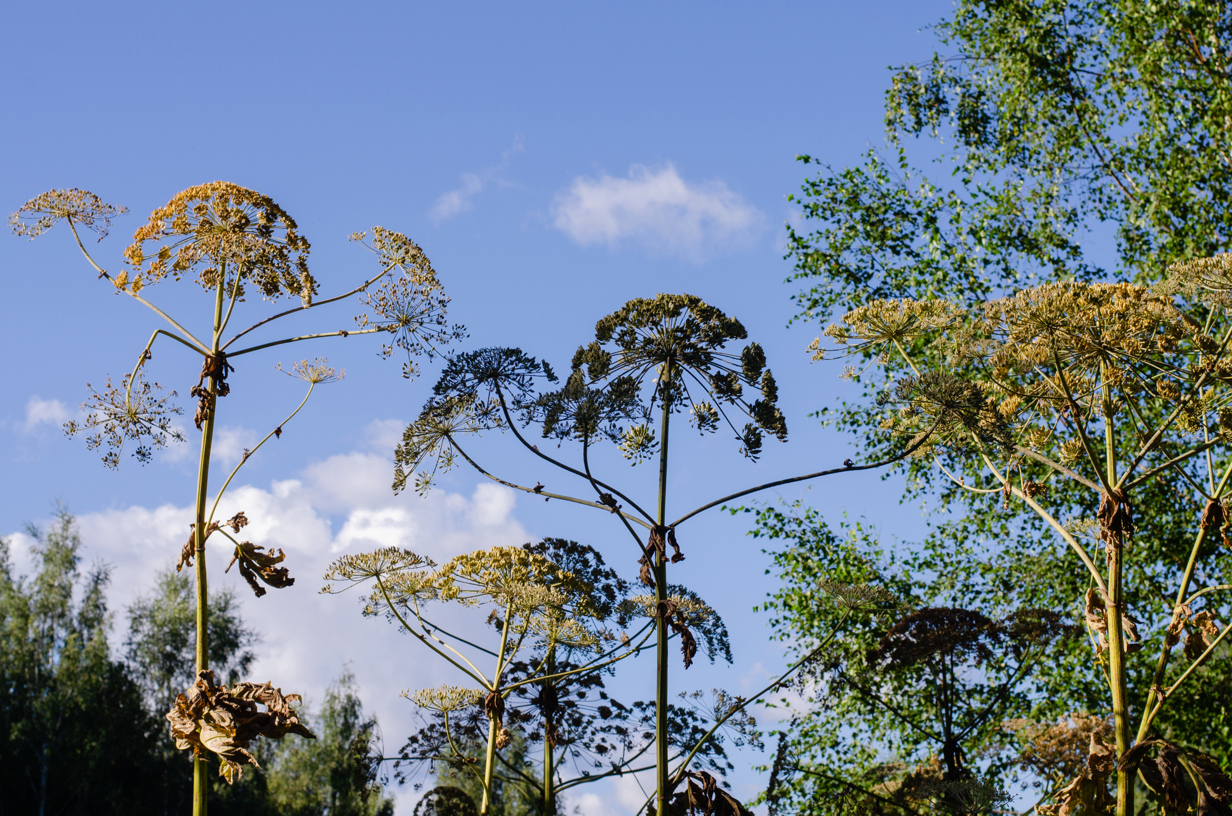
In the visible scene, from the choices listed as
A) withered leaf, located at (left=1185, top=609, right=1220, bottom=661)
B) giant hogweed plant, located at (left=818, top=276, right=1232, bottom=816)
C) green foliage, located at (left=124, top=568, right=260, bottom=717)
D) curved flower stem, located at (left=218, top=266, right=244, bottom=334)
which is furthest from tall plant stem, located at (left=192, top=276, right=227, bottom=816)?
green foliage, located at (left=124, top=568, right=260, bottom=717)

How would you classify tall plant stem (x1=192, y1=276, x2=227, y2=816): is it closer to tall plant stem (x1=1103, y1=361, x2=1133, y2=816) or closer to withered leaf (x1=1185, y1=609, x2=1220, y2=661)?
tall plant stem (x1=1103, y1=361, x2=1133, y2=816)

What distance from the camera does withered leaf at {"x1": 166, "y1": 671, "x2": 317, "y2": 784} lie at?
3551 mm

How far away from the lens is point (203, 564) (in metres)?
3.84

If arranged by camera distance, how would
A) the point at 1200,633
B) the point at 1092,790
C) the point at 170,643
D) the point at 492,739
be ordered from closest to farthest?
the point at 1092,790
the point at 1200,633
the point at 492,739
the point at 170,643

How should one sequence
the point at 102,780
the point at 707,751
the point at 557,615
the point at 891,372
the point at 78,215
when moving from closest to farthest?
1. the point at 78,215
2. the point at 557,615
3. the point at 707,751
4. the point at 891,372
5. the point at 102,780

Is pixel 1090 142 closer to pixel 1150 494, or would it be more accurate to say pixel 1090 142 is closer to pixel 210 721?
pixel 1150 494

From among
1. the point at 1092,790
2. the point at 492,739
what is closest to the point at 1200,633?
the point at 1092,790

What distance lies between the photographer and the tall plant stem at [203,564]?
3.49m

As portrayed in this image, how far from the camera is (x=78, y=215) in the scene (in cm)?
534

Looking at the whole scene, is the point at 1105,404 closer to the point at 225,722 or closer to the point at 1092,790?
the point at 1092,790

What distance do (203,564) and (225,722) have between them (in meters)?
0.61

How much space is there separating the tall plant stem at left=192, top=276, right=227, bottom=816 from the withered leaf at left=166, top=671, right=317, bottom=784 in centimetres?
6

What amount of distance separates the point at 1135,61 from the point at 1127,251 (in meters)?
3.13

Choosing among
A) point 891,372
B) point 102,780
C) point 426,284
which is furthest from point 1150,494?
point 102,780
